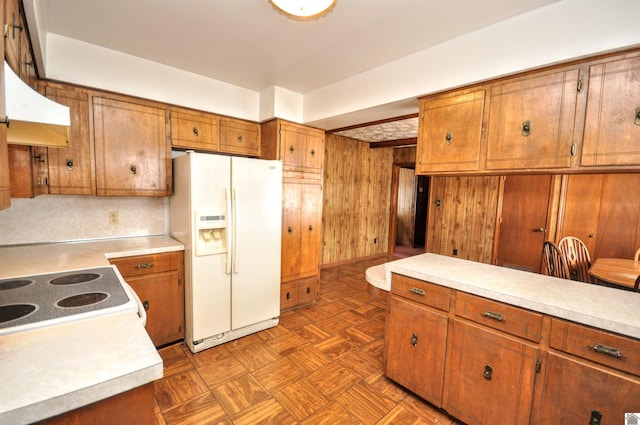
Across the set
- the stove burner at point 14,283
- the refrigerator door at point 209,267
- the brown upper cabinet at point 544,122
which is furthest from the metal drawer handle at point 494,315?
the stove burner at point 14,283

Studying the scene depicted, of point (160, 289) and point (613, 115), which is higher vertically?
point (613, 115)

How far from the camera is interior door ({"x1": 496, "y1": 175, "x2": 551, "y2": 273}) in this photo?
4.00 metres

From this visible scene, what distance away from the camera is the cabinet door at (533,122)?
156 cm

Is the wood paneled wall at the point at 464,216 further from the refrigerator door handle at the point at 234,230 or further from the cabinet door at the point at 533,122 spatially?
the refrigerator door handle at the point at 234,230

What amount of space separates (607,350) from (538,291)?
35 centimetres

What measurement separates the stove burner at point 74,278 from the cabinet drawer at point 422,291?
1.83 metres

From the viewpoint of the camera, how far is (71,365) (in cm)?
77

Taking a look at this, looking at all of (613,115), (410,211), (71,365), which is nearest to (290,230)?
(71,365)

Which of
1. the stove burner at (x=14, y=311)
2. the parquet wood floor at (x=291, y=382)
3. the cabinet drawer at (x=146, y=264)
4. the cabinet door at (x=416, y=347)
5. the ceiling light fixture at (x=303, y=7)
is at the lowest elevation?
the parquet wood floor at (x=291, y=382)

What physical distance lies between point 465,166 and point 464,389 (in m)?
1.42

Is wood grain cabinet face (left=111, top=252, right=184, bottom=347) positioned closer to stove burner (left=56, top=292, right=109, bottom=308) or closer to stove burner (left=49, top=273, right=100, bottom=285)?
stove burner (left=49, top=273, right=100, bottom=285)

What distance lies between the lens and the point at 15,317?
100cm

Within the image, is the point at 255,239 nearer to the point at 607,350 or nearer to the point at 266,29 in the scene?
the point at 266,29

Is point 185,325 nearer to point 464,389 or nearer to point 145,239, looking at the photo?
point 145,239
